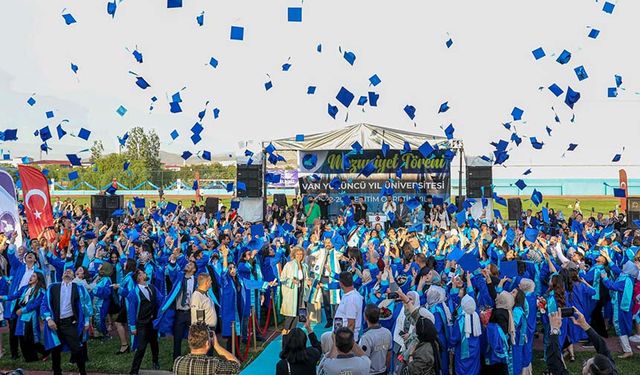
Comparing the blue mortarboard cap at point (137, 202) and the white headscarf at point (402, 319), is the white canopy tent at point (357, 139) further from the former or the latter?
the white headscarf at point (402, 319)

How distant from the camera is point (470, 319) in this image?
6965 mm

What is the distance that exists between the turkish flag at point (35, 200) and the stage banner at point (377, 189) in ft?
36.2

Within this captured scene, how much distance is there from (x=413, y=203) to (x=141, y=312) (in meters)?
15.2

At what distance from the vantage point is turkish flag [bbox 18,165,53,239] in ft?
49.2

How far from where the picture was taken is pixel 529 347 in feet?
24.6

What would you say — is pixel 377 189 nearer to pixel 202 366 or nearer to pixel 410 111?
pixel 410 111

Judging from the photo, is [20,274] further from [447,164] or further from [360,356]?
[447,164]

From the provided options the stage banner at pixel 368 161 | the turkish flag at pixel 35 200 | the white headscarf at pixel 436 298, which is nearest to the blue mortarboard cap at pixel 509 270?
the white headscarf at pixel 436 298

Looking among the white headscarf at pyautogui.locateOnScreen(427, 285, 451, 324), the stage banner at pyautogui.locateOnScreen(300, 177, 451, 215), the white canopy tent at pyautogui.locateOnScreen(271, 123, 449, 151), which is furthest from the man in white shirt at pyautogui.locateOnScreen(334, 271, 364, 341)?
the stage banner at pyautogui.locateOnScreen(300, 177, 451, 215)

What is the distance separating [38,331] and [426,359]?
5812 millimetres

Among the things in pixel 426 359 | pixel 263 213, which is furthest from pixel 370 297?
pixel 263 213

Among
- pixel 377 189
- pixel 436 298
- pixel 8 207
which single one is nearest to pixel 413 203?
pixel 377 189

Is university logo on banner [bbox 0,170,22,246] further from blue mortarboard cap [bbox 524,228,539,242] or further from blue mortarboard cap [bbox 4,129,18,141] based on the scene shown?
blue mortarboard cap [bbox 524,228,539,242]

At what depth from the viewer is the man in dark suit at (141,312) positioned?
8336mm
